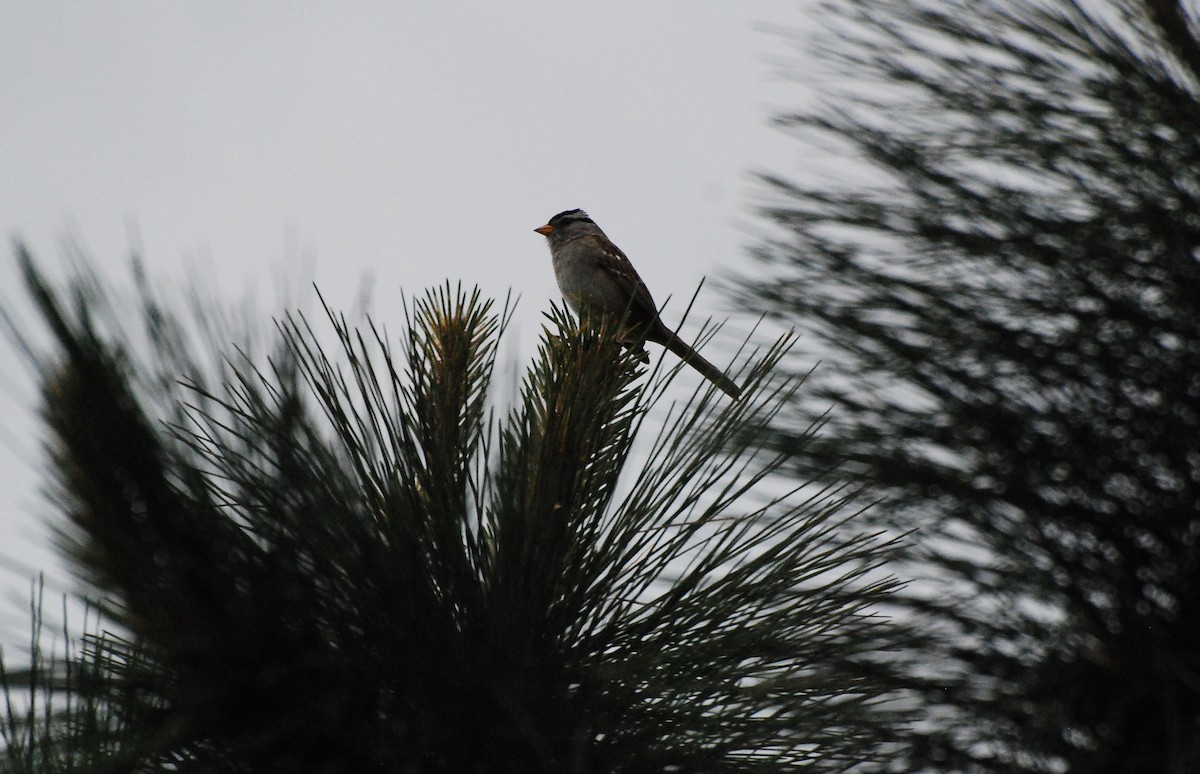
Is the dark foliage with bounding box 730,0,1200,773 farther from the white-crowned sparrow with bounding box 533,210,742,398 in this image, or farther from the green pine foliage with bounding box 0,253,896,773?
the white-crowned sparrow with bounding box 533,210,742,398

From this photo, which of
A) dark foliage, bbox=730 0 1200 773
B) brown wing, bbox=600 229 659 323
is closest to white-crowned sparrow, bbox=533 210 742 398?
brown wing, bbox=600 229 659 323

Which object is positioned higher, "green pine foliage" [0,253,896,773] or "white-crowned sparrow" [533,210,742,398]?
"white-crowned sparrow" [533,210,742,398]

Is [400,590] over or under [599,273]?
under

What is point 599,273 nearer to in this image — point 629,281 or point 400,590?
point 629,281

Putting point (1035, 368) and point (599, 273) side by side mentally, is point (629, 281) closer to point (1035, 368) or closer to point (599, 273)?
point (599, 273)

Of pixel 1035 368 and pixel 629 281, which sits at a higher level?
pixel 629 281

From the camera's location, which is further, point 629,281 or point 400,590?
point 629,281

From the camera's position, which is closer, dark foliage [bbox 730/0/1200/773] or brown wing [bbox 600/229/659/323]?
dark foliage [bbox 730/0/1200/773]

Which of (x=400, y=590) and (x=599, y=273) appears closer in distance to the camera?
(x=400, y=590)

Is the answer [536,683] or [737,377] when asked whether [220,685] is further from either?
[737,377]

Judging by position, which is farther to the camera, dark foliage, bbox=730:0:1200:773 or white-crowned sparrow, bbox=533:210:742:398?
white-crowned sparrow, bbox=533:210:742:398

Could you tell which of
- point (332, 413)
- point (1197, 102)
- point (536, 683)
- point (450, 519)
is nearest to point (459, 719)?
point (536, 683)

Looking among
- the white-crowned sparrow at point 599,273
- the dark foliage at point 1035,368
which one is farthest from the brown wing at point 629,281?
the dark foliage at point 1035,368

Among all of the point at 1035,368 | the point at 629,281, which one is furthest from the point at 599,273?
the point at 1035,368
